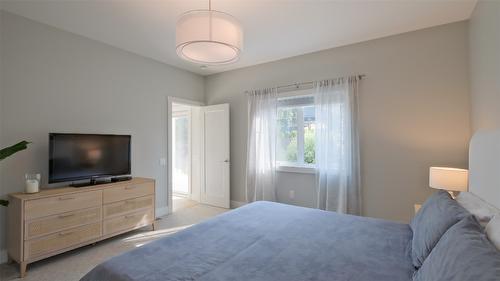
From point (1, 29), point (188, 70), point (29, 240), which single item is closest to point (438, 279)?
point (29, 240)

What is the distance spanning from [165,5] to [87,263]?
9.49 ft

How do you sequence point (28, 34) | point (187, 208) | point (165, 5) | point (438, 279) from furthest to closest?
1. point (187, 208)
2. point (28, 34)
3. point (165, 5)
4. point (438, 279)

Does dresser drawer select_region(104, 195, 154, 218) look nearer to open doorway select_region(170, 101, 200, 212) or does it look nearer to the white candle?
the white candle

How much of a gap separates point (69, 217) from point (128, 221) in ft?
2.37

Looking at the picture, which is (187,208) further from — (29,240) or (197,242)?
(197,242)

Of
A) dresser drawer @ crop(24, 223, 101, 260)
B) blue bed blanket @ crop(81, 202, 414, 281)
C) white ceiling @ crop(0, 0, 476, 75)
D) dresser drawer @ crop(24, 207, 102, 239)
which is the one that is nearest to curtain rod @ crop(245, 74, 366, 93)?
white ceiling @ crop(0, 0, 476, 75)

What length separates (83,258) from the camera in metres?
2.72

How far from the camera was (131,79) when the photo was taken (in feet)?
12.7

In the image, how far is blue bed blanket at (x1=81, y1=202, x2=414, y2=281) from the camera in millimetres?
1247

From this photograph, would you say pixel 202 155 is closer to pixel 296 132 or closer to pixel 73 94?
pixel 296 132

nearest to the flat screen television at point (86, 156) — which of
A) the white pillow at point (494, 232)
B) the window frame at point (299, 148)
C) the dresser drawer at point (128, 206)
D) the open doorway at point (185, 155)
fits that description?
the dresser drawer at point (128, 206)

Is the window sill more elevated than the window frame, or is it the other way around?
the window frame

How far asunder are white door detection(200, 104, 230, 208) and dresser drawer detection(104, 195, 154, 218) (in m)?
1.53

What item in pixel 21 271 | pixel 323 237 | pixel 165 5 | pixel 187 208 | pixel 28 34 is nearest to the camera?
pixel 323 237
